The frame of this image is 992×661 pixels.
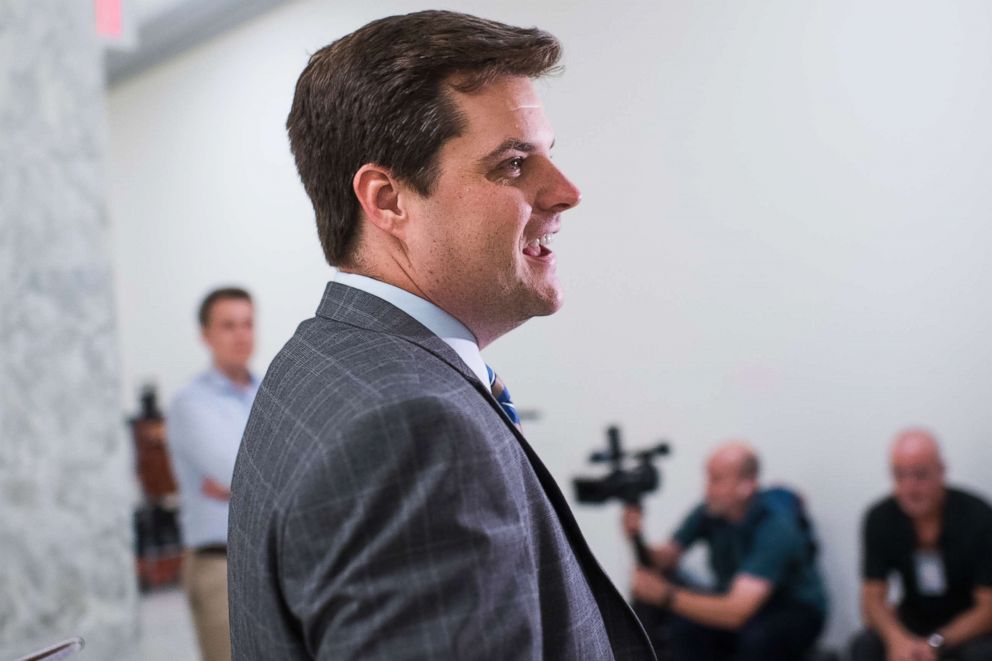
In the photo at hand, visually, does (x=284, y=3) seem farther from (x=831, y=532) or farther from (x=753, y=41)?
(x=831, y=532)

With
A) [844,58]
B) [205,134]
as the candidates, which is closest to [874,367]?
[844,58]

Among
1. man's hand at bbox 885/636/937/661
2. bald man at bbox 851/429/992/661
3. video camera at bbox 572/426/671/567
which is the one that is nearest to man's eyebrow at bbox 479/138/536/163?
video camera at bbox 572/426/671/567

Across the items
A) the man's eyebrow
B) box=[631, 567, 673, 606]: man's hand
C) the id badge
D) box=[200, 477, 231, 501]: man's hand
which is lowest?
box=[631, 567, 673, 606]: man's hand

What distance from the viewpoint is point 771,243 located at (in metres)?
3.99

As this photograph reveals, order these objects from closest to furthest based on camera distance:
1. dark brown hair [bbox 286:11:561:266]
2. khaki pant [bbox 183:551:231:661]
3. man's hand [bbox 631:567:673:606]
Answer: dark brown hair [bbox 286:11:561:266], khaki pant [bbox 183:551:231:661], man's hand [bbox 631:567:673:606]

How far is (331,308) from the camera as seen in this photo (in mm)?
1012

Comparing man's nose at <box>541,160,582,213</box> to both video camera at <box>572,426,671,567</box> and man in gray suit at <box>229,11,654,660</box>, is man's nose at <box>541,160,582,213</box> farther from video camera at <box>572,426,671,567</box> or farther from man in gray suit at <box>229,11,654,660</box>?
video camera at <box>572,426,671,567</box>

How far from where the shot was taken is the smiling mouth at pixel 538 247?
1070 millimetres

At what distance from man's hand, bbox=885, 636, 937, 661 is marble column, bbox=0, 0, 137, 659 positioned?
94.1 inches

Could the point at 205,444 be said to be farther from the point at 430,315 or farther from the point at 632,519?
the point at 430,315

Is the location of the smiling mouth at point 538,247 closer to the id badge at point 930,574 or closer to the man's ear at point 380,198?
the man's ear at point 380,198

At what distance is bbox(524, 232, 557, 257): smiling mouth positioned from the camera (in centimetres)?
107

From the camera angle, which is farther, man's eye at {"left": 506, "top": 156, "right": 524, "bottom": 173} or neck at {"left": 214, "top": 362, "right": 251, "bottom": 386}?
neck at {"left": 214, "top": 362, "right": 251, "bottom": 386}

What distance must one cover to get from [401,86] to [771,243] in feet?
10.5
